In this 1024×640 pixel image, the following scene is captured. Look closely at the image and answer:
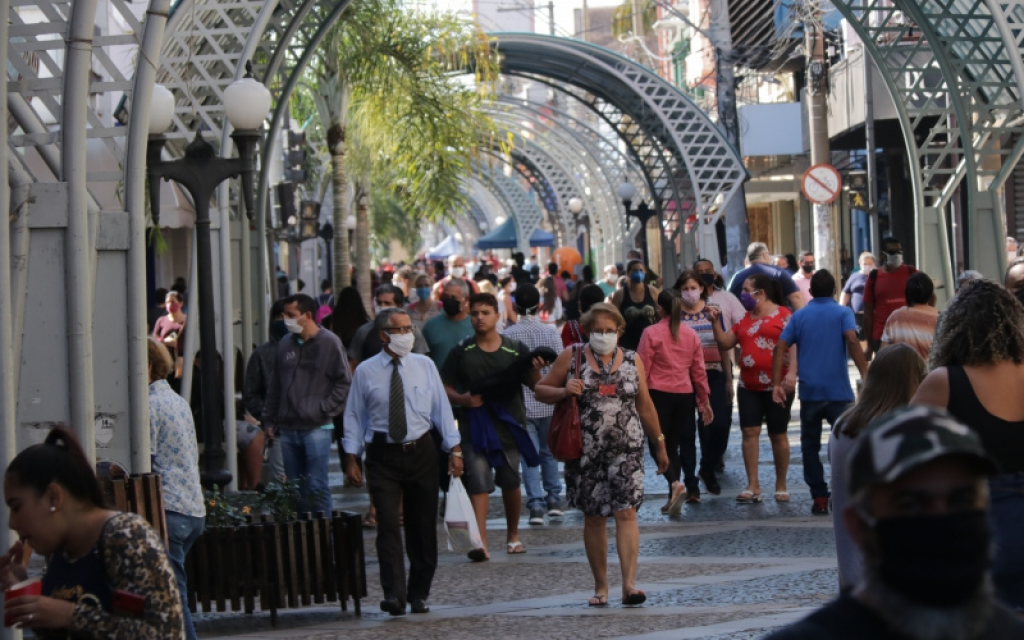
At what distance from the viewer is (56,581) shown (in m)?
4.31

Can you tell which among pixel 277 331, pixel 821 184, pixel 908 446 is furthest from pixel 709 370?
pixel 908 446

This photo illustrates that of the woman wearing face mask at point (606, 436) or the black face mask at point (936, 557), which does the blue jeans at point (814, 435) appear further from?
the black face mask at point (936, 557)

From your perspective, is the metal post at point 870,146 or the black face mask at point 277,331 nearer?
the black face mask at point 277,331

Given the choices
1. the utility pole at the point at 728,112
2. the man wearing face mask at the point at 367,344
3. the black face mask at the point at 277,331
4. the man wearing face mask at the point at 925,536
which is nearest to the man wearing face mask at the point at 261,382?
the black face mask at the point at 277,331

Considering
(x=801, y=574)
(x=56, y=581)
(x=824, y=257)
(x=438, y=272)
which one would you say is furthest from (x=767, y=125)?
(x=56, y=581)

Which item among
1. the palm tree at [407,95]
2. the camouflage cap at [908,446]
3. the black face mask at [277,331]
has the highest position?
the palm tree at [407,95]

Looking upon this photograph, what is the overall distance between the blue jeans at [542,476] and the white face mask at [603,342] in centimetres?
305

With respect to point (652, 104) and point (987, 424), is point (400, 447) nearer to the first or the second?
point (987, 424)

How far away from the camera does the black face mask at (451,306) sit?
524 inches

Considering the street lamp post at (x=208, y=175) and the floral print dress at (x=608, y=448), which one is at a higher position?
the street lamp post at (x=208, y=175)

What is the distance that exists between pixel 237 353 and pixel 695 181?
18304mm

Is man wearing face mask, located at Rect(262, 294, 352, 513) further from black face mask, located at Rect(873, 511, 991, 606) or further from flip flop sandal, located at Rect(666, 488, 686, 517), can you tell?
black face mask, located at Rect(873, 511, 991, 606)

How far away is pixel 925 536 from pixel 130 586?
2454mm

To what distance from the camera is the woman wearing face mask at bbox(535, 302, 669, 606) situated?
364 inches
